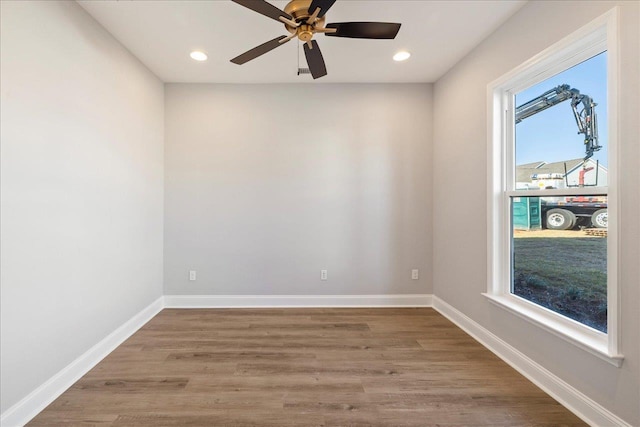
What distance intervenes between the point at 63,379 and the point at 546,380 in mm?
3279

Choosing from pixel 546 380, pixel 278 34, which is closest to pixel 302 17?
pixel 278 34

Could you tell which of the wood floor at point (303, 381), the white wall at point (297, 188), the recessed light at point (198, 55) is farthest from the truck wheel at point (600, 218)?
the recessed light at point (198, 55)

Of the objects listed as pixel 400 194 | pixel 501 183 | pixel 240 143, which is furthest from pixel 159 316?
pixel 501 183

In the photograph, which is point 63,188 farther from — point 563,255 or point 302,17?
point 563,255

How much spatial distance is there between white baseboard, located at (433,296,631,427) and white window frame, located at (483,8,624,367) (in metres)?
0.31

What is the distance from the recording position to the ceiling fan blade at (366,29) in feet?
5.35

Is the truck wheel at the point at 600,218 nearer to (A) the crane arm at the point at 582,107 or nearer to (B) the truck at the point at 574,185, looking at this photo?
(B) the truck at the point at 574,185

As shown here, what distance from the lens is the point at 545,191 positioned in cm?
203

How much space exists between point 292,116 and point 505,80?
84.9 inches

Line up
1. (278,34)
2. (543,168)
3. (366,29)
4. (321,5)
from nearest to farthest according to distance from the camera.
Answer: (321,5) < (366,29) < (543,168) < (278,34)

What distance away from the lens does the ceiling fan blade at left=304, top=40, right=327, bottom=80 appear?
179 centimetres

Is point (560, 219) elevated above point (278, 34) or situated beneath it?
situated beneath

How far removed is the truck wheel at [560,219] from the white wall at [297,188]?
1.45 m

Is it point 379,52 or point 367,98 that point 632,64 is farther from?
point 367,98
